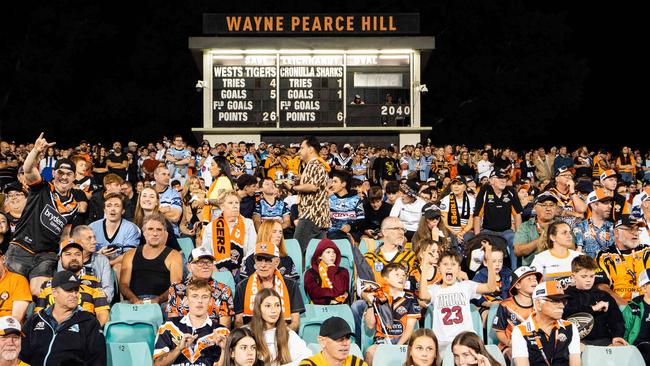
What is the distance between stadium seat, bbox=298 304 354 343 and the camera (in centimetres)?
797

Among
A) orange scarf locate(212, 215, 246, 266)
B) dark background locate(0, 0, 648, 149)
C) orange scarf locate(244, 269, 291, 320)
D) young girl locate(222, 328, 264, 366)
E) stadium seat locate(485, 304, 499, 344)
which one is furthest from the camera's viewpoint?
dark background locate(0, 0, 648, 149)

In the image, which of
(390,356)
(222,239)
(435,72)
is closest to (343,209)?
(222,239)

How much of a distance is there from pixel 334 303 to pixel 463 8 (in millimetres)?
36439

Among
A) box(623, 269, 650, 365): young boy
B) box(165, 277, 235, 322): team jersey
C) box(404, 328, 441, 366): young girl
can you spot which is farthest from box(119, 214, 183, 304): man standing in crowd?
box(623, 269, 650, 365): young boy

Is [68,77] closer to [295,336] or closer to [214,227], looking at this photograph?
[214,227]

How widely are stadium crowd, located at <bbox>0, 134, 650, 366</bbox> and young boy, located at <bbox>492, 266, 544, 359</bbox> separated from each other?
0.5 inches

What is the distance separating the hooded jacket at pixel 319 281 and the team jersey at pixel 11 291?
2.70m

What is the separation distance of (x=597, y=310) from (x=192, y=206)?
19.5ft

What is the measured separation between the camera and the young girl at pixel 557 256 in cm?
877

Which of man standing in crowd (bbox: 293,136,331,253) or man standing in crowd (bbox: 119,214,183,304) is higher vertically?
man standing in crowd (bbox: 293,136,331,253)

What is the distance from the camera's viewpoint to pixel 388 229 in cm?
896

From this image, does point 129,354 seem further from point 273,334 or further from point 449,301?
point 449,301

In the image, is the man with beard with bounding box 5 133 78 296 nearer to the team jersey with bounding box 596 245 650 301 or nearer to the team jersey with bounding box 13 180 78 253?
the team jersey with bounding box 13 180 78 253

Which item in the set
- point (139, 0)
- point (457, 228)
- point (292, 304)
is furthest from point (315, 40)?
point (139, 0)
